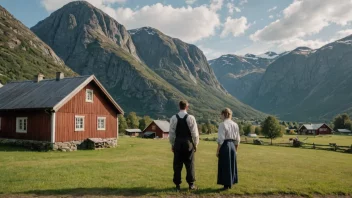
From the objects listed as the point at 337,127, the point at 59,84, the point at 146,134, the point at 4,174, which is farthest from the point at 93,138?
the point at 337,127

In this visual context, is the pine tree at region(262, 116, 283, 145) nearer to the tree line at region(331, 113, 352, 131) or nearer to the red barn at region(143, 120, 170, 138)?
the red barn at region(143, 120, 170, 138)

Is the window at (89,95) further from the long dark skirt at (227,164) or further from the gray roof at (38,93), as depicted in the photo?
the long dark skirt at (227,164)

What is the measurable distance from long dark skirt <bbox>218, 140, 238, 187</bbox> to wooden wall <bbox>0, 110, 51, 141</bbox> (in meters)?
20.0

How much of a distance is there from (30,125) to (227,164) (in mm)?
22883

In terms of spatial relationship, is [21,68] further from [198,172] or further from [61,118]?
[198,172]

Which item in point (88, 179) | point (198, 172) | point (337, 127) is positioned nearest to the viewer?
point (88, 179)

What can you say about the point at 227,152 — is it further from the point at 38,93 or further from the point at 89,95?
the point at 38,93

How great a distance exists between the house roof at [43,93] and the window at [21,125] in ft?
4.00

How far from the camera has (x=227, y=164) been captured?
10.6 metres

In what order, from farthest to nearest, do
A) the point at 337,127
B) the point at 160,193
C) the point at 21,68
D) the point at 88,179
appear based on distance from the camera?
the point at 21,68, the point at 337,127, the point at 88,179, the point at 160,193

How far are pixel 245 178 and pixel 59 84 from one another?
76.4 feet

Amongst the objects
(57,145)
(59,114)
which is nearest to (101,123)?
(59,114)

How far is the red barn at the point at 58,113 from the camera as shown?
1046 inches

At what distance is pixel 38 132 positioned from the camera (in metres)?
26.9
